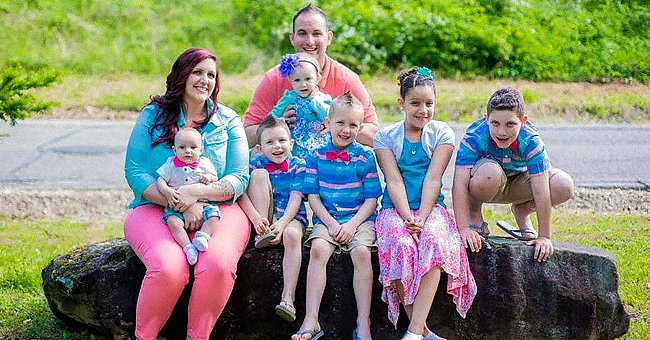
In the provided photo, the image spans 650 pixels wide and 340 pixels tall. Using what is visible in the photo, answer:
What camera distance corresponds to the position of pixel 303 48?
19.4 ft

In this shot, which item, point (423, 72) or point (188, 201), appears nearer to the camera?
point (188, 201)

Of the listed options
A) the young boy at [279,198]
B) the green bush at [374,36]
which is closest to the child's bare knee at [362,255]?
the young boy at [279,198]

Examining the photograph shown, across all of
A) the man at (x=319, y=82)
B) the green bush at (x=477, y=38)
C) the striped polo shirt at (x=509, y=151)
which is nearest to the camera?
the striped polo shirt at (x=509, y=151)

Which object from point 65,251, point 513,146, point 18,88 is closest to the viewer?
point 513,146

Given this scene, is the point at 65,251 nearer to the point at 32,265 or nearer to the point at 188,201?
the point at 32,265

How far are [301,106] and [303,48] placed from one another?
1.64 feet

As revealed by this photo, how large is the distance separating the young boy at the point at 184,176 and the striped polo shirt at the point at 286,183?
38 cm

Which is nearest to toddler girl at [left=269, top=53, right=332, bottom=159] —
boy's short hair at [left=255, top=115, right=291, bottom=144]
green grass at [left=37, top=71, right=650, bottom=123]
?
boy's short hair at [left=255, top=115, right=291, bottom=144]

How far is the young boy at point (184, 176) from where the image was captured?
4859 millimetres

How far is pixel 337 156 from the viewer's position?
5043 mm

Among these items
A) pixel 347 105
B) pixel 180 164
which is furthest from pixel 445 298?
pixel 180 164

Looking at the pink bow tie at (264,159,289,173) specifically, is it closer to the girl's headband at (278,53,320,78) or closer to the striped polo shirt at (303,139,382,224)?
the striped polo shirt at (303,139,382,224)

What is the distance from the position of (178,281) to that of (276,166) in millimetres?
959

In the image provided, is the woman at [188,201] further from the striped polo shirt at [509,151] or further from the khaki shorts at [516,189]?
the khaki shorts at [516,189]
